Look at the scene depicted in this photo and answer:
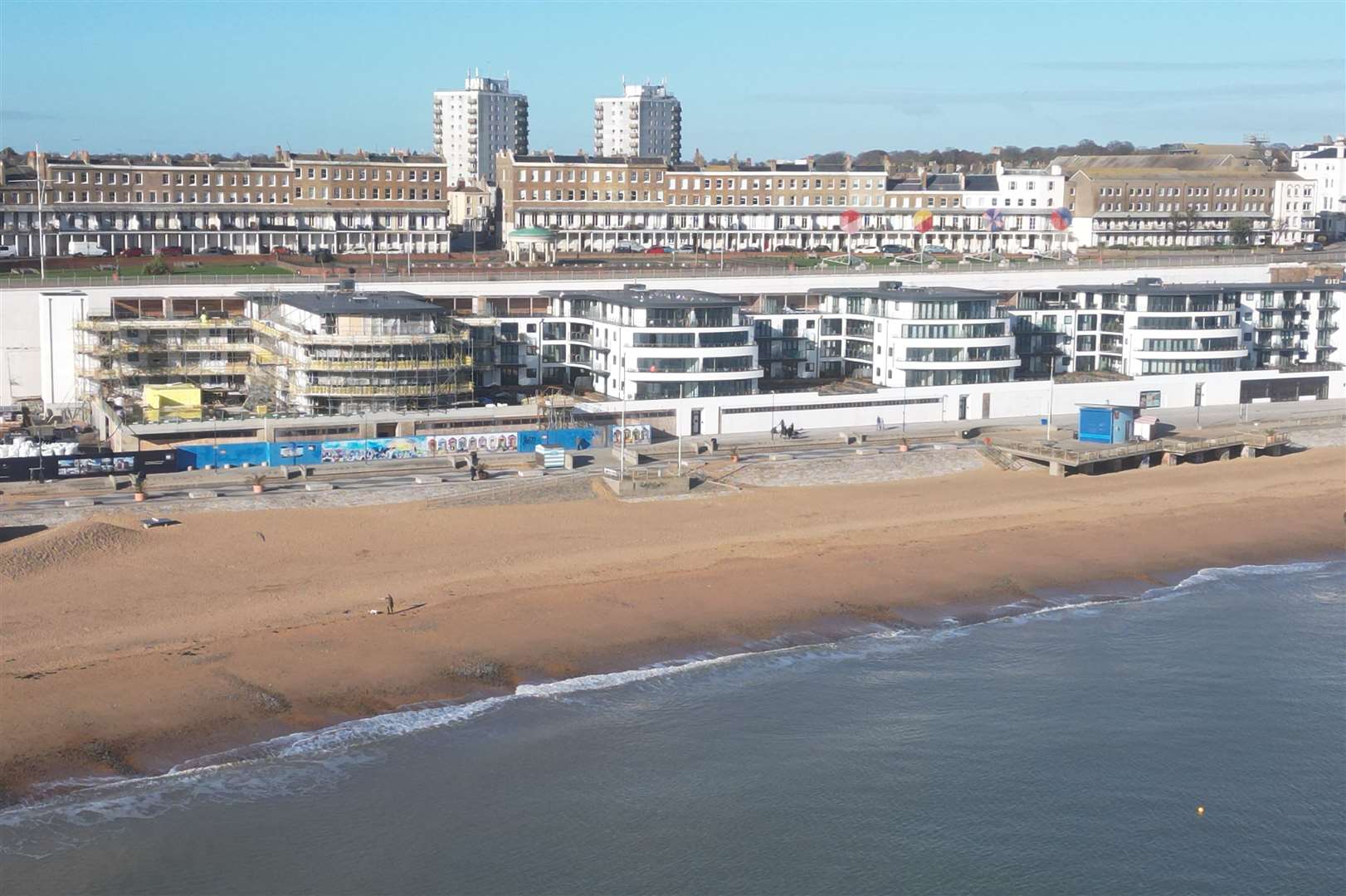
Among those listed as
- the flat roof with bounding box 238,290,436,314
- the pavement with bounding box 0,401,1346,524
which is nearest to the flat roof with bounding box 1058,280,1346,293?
the pavement with bounding box 0,401,1346,524

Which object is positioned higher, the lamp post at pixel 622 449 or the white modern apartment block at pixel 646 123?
the white modern apartment block at pixel 646 123

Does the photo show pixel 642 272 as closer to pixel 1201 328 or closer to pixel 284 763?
pixel 1201 328

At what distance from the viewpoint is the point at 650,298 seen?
2532 inches

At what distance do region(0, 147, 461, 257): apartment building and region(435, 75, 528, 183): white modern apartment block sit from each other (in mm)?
79396

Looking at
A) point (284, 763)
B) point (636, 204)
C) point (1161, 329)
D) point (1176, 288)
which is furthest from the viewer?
point (636, 204)

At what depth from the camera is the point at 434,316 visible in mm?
59281

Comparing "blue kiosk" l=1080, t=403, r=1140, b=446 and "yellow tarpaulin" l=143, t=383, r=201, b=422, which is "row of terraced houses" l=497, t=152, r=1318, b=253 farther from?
"yellow tarpaulin" l=143, t=383, r=201, b=422

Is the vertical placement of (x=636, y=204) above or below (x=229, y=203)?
above

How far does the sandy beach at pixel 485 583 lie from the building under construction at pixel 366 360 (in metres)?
10.8

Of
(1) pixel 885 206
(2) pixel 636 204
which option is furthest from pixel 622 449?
(1) pixel 885 206

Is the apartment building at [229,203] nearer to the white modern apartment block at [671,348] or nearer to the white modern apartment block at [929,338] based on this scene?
the white modern apartment block at [671,348]

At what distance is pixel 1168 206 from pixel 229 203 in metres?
68.7

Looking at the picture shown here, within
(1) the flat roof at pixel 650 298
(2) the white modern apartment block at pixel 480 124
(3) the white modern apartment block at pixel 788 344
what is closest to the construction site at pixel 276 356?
(1) the flat roof at pixel 650 298

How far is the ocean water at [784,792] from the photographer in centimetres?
2692
